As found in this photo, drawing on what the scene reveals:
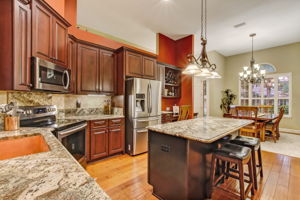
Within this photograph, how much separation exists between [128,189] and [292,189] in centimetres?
239

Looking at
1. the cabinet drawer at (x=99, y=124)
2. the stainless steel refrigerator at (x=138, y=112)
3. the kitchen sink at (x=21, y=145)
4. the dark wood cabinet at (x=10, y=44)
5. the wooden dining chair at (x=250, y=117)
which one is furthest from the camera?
the wooden dining chair at (x=250, y=117)

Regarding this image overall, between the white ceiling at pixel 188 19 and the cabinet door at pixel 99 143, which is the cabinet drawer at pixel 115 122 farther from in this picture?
the white ceiling at pixel 188 19

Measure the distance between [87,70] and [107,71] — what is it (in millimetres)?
450

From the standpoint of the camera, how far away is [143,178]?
232 cm

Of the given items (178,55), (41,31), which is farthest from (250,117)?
(41,31)

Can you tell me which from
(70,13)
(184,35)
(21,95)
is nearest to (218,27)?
(184,35)

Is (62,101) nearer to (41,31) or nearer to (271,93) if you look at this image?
(41,31)

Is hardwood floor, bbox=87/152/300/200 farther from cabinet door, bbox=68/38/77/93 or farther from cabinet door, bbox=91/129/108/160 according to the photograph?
cabinet door, bbox=68/38/77/93

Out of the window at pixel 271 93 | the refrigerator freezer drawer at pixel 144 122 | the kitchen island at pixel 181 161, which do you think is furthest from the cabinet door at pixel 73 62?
the window at pixel 271 93

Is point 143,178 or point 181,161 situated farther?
point 143,178

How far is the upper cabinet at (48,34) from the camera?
5.83 feet

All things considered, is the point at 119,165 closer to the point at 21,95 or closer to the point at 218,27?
the point at 21,95

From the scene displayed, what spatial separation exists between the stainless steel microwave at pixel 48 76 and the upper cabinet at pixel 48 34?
0.36 feet

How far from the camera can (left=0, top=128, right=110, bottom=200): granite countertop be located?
19.7 inches
